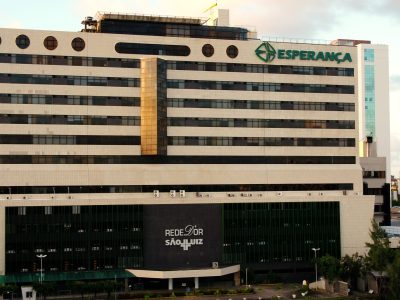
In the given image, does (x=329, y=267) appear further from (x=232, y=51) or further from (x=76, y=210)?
(x=76, y=210)

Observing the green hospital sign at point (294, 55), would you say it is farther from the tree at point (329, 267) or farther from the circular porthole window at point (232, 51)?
the tree at point (329, 267)

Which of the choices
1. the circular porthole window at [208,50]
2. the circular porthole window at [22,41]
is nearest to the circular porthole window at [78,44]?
the circular porthole window at [22,41]

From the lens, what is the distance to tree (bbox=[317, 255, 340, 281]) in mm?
108375

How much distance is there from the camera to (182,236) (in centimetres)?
11331

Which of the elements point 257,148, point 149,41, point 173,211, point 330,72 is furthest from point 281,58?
point 173,211

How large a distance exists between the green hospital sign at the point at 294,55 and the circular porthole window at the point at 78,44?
33093 millimetres

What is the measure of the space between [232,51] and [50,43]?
3394cm

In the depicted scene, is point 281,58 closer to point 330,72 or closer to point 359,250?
point 330,72

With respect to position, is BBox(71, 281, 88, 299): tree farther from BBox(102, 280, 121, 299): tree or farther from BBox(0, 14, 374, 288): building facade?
BBox(102, 280, 121, 299): tree

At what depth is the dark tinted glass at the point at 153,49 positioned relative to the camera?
114 meters

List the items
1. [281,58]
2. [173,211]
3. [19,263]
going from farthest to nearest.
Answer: [281,58]
[173,211]
[19,263]

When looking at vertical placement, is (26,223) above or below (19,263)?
above

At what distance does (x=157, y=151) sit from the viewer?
112875 mm

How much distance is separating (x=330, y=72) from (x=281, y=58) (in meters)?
10.5
